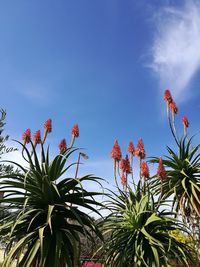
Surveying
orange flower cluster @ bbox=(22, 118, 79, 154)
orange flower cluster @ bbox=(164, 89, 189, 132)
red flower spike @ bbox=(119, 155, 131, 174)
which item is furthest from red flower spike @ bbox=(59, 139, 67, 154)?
orange flower cluster @ bbox=(164, 89, 189, 132)

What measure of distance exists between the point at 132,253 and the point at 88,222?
1.35m

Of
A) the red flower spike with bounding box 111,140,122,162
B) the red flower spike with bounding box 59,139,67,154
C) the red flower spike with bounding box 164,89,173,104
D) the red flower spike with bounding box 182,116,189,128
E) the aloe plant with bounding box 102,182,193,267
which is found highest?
the red flower spike with bounding box 164,89,173,104

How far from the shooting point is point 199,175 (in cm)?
853

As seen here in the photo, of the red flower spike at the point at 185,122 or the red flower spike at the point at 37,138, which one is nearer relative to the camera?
the red flower spike at the point at 37,138

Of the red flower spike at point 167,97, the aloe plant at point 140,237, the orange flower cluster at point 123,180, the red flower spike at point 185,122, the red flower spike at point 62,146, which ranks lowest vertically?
the aloe plant at point 140,237

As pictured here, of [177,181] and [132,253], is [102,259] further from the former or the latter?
[177,181]

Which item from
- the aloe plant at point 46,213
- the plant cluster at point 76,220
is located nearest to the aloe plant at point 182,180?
the plant cluster at point 76,220

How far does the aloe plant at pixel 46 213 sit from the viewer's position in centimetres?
495

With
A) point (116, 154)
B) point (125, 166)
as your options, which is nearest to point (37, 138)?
point (116, 154)

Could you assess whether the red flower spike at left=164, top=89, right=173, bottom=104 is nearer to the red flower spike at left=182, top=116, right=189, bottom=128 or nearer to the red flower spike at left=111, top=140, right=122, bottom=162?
the red flower spike at left=182, top=116, right=189, bottom=128

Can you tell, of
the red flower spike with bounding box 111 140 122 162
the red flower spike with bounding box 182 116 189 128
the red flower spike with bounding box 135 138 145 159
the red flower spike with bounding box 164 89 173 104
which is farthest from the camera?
the red flower spike with bounding box 182 116 189 128

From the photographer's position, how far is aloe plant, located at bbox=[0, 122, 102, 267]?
4.95 metres

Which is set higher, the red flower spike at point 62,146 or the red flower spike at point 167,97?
the red flower spike at point 167,97

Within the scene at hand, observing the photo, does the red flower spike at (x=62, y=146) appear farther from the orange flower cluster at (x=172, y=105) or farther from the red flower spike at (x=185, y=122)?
the red flower spike at (x=185, y=122)
